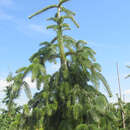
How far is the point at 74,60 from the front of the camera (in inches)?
176

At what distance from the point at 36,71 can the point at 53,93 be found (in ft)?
1.92

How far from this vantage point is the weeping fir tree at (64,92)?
403 cm

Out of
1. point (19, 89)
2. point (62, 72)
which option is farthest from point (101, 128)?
point (19, 89)

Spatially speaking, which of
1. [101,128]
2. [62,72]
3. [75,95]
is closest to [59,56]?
[62,72]

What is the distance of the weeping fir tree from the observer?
13.2 ft

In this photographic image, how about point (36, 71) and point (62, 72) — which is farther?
point (62, 72)

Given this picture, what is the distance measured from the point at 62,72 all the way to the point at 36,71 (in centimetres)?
68

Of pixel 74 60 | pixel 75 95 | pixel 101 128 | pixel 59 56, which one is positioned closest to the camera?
pixel 101 128

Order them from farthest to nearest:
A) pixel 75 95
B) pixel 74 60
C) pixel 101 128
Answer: pixel 74 60, pixel 75 95, pixel 101 128

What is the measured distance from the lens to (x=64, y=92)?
14.1 feet

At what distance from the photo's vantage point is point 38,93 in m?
4.69

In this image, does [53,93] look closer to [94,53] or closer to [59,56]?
[59,56]

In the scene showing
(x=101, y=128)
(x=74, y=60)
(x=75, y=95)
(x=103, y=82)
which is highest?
(x=74, y=60)

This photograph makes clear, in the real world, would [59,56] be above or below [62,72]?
above
